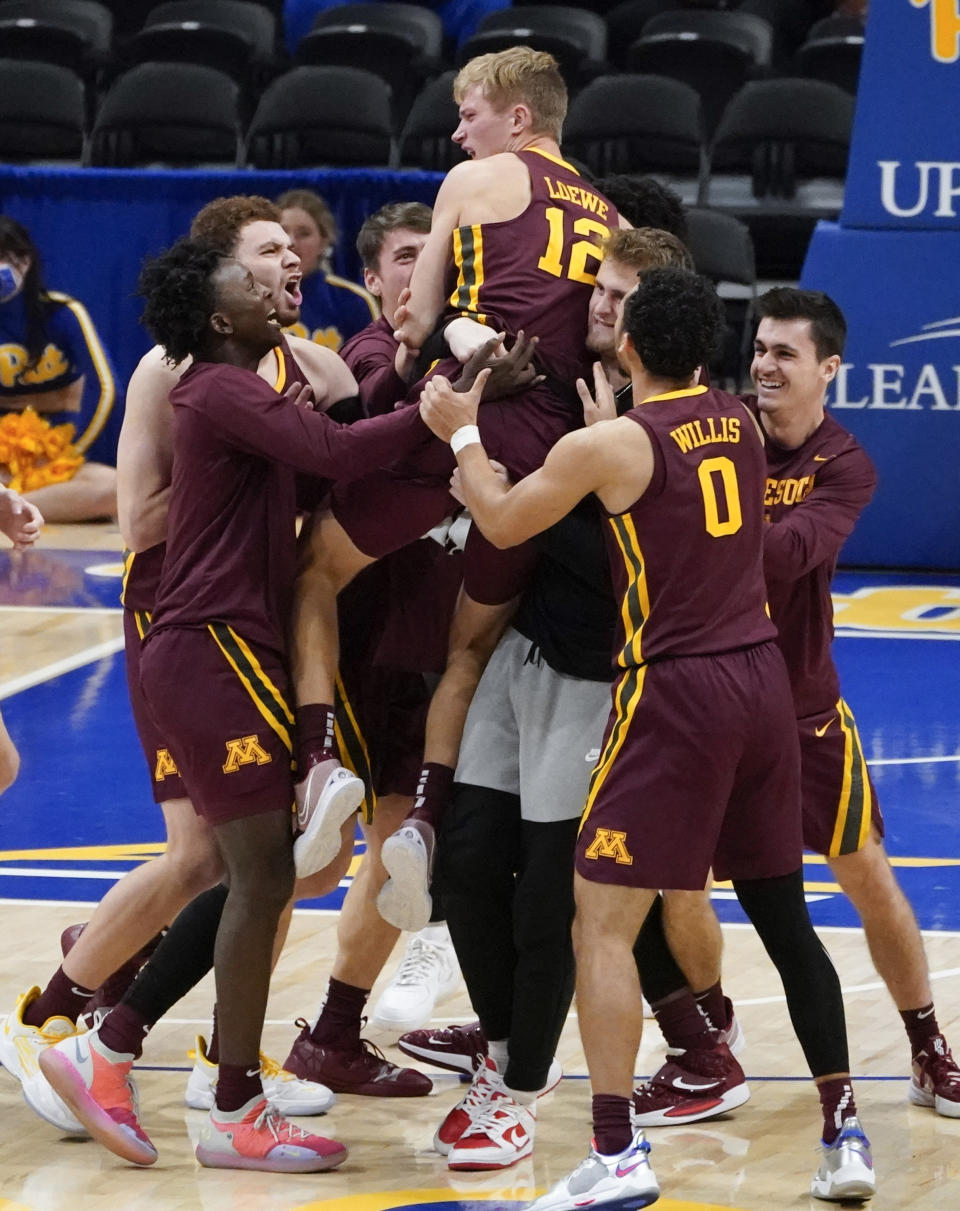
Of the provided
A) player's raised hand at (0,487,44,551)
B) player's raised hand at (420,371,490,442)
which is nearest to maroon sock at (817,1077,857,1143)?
player's raised hand at (420,371,490,442)

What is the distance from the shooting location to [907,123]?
1043 centimetres

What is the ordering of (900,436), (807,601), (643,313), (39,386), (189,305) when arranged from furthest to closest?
(39,386) → (900,436) → (807,601) → (189,305) → (643,313)

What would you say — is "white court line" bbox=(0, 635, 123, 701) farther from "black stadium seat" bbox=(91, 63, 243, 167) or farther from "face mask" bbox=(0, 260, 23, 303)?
"black stadium seat" bbox=(91, 63, 243, 167)

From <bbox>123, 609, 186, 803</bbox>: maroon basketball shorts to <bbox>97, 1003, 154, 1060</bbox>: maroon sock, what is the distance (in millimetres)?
468

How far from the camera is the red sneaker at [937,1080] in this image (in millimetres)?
4492

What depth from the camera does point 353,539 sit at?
4.49 m

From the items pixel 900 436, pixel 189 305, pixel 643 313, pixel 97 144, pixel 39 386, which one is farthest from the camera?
pixel 97 144

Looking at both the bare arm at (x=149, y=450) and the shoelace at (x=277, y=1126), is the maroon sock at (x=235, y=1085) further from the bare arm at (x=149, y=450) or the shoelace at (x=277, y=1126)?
the bare arm at (x=149, y=450)

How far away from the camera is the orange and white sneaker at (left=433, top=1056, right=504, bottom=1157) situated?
14.2 ft

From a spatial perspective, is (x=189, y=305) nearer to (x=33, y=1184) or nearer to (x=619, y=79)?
(x=33, y=1184)

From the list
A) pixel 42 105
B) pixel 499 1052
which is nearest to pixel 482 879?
pixel 499 1052

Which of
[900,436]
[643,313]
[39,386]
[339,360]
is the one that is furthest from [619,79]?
[643,313]

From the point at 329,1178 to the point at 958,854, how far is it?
2.99m

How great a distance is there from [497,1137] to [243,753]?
A: 0.96m
